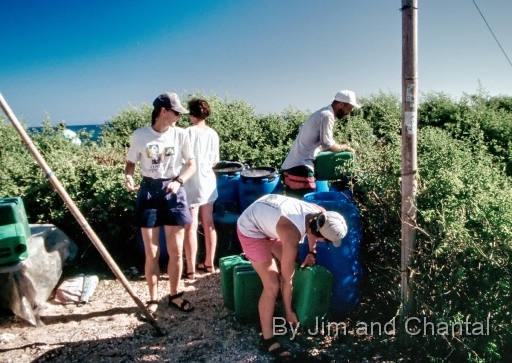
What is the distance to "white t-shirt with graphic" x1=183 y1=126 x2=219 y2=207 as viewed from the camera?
14.6ft

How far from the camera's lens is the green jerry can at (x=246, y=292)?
11.7 feet

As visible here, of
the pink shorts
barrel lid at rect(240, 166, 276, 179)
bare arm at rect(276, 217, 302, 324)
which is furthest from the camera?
barrel lid at rect(240, 166, 276, 179)

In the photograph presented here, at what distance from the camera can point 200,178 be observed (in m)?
4.48

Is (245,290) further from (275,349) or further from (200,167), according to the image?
(200,167)

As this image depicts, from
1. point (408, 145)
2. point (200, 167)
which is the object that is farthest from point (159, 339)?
point (408, 145)

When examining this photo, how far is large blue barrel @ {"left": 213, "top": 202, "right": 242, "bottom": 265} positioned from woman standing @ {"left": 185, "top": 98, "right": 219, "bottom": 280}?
14.7 inches

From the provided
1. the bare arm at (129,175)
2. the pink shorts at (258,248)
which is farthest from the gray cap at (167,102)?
the pink shorts at (258,248)

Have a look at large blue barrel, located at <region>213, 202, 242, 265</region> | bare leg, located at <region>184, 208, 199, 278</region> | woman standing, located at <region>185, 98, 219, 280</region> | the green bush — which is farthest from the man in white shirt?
bare leg, located at <region>184, 208, 199, 278</region>

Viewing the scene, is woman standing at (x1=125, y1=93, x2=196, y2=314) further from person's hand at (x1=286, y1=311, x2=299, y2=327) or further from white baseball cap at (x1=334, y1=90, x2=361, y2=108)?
white baseball cap at (x1=334, y1=90, x2=361, y2=108)

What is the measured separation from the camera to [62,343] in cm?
354

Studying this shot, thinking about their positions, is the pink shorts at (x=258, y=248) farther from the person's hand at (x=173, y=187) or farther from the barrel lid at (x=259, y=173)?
the barrel lid at (x=259, y=173)

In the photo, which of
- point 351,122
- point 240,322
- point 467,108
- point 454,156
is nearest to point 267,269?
point 240,322

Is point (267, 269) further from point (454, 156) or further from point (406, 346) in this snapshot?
point (454, 156)

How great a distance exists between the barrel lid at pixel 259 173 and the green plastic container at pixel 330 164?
61cm
